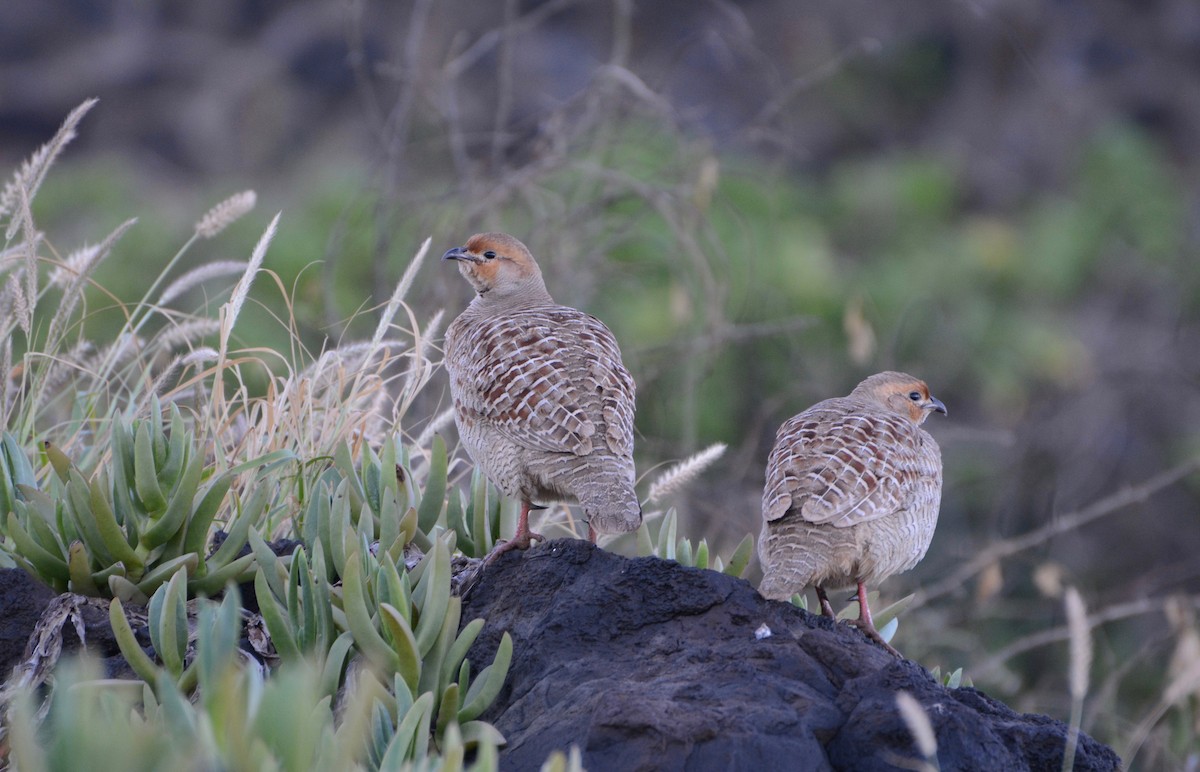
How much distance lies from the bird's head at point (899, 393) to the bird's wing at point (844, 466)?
0.72 metres

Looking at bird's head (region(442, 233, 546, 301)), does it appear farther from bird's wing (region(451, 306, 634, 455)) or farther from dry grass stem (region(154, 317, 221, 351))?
dry grass stem (region(154, 317, 221, 351))

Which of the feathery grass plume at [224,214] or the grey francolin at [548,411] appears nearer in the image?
the grey francolin at [548,411]

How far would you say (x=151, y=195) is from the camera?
60.1ft

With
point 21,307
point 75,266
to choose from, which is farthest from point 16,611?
point 75,266

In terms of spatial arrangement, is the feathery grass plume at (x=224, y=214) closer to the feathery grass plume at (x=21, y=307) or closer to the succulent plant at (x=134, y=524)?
the feathery grass plume at (x=21, y=307)

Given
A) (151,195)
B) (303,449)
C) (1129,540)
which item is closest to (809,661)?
(303,449)

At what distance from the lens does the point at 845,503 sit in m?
4.09

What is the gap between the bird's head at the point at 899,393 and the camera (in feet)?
18.1

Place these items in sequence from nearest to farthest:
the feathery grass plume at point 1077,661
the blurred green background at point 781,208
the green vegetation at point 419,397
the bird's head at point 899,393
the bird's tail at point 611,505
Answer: the feathery grass plume at point 1077,661, the green vegetation at point 419,397, the bird's tail at point 611,505, the bird's head at point 899,393, the blurred green background at point 781,208

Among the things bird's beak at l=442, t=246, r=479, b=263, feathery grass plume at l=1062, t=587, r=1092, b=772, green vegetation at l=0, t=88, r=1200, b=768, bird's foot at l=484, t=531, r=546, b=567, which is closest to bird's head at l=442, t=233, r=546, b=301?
bird's beak at l=442, t=246, r=479, b=263

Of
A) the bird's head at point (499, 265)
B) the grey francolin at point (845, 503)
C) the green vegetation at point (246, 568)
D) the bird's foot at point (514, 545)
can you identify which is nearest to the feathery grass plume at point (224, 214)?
the green vegetation at point (246, 568)

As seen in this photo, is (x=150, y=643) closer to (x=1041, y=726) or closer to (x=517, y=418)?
(x=517, y=418)

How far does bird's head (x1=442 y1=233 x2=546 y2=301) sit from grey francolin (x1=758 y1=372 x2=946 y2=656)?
5.03 ft

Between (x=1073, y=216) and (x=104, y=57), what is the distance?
1531 cm
